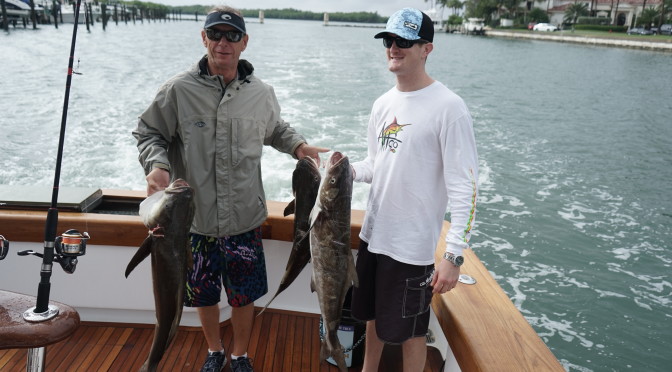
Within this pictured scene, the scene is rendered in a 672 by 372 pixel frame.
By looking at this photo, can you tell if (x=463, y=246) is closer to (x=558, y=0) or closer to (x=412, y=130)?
(x=412, y=130)

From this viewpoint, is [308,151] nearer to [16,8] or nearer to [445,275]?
[445,275]

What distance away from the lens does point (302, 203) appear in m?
2.29

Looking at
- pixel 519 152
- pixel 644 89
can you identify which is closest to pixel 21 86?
pixel 519 152

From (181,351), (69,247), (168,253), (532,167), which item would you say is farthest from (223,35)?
(532,167)

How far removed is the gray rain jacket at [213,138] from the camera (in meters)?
2.30

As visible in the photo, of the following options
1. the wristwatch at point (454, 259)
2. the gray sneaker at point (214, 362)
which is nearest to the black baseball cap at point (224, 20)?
the wristwatch at point (454, 259)

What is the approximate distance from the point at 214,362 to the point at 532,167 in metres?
10.4

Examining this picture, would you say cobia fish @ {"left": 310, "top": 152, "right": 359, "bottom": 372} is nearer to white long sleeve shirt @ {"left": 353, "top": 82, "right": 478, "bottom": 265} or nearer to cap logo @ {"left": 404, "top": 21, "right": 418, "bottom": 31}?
white long sleeve shirt @ {"left": 353, "top": 82, "right": 478, "bottom": 265}

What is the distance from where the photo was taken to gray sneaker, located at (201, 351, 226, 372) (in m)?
2.72

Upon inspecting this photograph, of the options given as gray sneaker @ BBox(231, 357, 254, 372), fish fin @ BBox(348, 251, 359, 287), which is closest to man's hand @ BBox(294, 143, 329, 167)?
fish fin @ BBox(348, 251, 359, 287)

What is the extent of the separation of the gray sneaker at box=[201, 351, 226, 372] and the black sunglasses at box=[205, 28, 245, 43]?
1775 millimetres

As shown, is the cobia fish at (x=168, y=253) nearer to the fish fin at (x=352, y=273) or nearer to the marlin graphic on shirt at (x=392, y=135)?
the fish fin at (x=352, y=273)

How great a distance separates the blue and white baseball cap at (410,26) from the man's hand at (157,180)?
1193 mm

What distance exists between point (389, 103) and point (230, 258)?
46.2 inches
